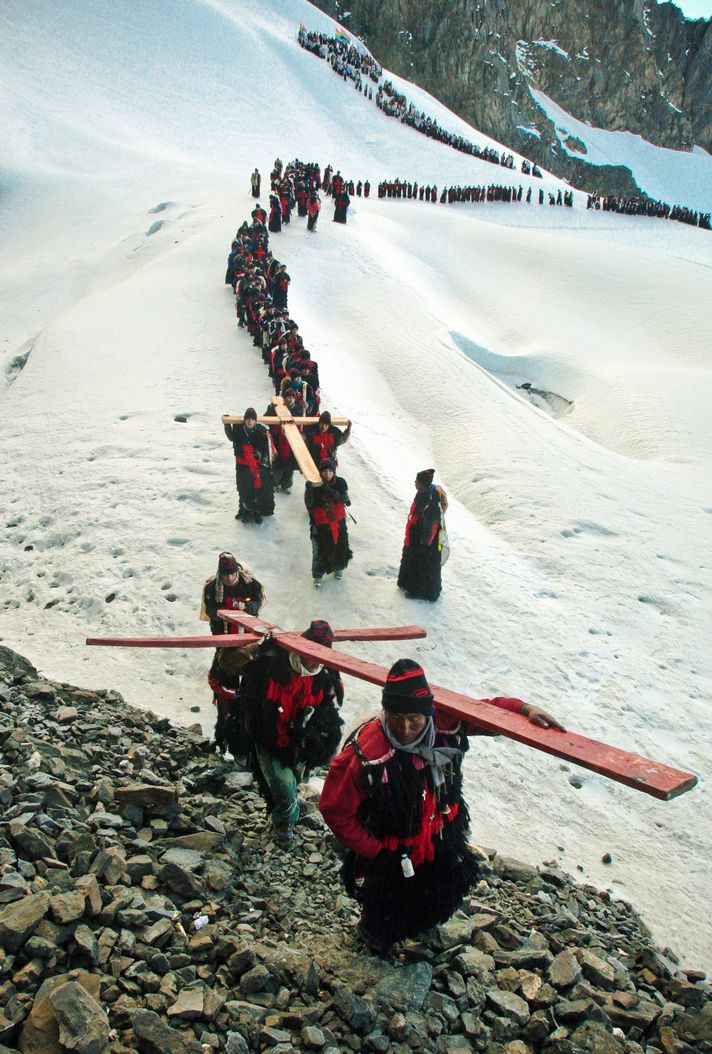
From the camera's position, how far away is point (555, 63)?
77.6 m

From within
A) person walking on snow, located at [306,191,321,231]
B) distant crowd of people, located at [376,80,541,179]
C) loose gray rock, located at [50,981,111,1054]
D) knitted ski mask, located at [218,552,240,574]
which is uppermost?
distant crowd of people, located at [376,80,541,179]

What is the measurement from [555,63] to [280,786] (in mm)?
90744

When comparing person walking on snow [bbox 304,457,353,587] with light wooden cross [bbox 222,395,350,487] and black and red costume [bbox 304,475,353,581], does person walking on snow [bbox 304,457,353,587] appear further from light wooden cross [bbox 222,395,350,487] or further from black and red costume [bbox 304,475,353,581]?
light wooden cross [bbox 222,395,350,487]

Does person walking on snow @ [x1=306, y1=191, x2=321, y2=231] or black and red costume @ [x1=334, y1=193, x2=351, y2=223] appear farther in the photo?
black and red costume @ [x1=334, y1=193, x2=351, y2=223]

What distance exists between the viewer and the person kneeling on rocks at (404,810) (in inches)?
112

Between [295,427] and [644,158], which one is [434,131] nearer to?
[295,427]

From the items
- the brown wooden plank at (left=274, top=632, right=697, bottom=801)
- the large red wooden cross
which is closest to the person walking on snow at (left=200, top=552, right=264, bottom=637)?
the large red wooden cross

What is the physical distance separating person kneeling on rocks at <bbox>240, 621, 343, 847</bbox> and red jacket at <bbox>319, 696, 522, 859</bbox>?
93 centimetres

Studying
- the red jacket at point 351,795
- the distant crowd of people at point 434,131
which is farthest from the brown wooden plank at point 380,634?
the distant crowd of people at point 434,131

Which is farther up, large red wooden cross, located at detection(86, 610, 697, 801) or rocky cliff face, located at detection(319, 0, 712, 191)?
rocky cliff face, located at detection(319, 0, 712, 191)

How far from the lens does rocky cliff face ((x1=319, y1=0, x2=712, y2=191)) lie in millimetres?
63500

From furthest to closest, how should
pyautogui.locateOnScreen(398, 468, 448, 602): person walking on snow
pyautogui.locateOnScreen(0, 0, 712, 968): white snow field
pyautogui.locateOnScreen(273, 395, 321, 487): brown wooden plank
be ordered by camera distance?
pyautogui.locateOnScreen(273, 395, 321, 487): brown wooden plank → pyautogui.locateOnScreen(398, 468, 448, 602): person walking on snow → pyautogui.locateOnScreen(0, 0, 712, 968): white snow field

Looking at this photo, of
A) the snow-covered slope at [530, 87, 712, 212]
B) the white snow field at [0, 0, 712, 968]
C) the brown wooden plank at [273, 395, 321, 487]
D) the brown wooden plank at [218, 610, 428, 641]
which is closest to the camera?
the brown wooden plank at [218, 610, 428, 641]

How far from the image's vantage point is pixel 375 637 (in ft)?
13.1
